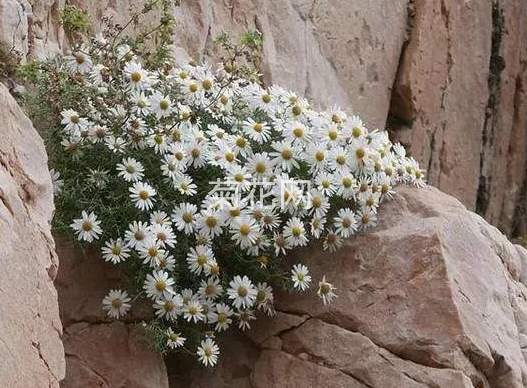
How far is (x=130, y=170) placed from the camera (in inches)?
129

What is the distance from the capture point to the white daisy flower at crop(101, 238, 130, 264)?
3203 millimetres

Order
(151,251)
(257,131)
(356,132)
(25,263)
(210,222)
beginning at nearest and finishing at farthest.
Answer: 1. (25,263)
2. (151,251)
3. (210,222)
4. (257,131)
5. (356,132)

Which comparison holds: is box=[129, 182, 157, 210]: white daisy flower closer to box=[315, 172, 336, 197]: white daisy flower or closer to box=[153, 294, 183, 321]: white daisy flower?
box=[153, 294, 183, 321]: white daisy flower

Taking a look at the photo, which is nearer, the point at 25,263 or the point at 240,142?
the point at 25,263

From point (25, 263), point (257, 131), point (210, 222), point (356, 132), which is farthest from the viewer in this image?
point (356, 132)

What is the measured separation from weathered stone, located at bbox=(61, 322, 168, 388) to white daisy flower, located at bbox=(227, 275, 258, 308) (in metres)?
0.27

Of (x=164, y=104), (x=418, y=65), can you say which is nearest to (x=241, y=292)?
(x=164, y=104)

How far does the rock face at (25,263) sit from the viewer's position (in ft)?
7.69

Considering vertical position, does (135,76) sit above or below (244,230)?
above

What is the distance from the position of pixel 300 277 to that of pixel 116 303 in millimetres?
549

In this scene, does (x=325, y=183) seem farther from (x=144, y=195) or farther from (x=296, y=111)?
(x=144, y=195)

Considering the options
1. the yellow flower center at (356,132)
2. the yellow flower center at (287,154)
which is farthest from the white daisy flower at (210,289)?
the yellow flower center at (356,132)

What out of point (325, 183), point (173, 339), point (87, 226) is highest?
point (325, 183)

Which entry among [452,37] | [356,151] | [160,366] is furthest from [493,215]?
[160,366]
